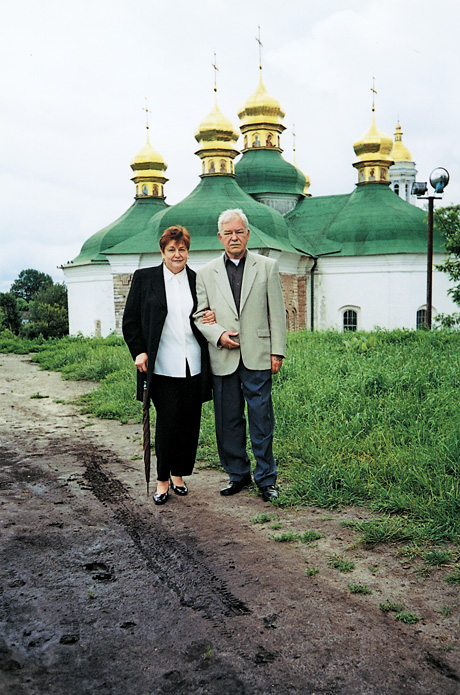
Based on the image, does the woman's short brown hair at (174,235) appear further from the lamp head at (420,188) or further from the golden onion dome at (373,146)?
the golden onion dome at (373,146)

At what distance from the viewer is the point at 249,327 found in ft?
13.2

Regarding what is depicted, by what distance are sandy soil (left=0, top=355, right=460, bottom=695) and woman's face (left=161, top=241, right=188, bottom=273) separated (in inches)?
60.7

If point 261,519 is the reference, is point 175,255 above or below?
above

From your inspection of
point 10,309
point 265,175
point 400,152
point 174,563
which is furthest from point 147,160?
point 10,309

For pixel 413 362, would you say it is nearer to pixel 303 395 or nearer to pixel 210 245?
pixel 303 395

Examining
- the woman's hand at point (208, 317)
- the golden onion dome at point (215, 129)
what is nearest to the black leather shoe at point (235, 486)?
the woman's hand at point (208, 317)

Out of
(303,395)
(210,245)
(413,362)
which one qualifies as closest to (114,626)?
(303,395)

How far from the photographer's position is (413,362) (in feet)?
23.2

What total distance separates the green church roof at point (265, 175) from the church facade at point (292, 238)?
0.14 feet

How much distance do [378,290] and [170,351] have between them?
66.3ft

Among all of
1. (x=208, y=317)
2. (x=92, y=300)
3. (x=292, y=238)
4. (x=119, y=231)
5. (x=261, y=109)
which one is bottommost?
(x=208, y=317)

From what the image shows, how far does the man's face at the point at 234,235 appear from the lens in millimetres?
3920

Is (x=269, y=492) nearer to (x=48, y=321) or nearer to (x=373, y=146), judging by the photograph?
(x=373, y=146)

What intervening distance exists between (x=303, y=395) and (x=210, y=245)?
15.3 metres
